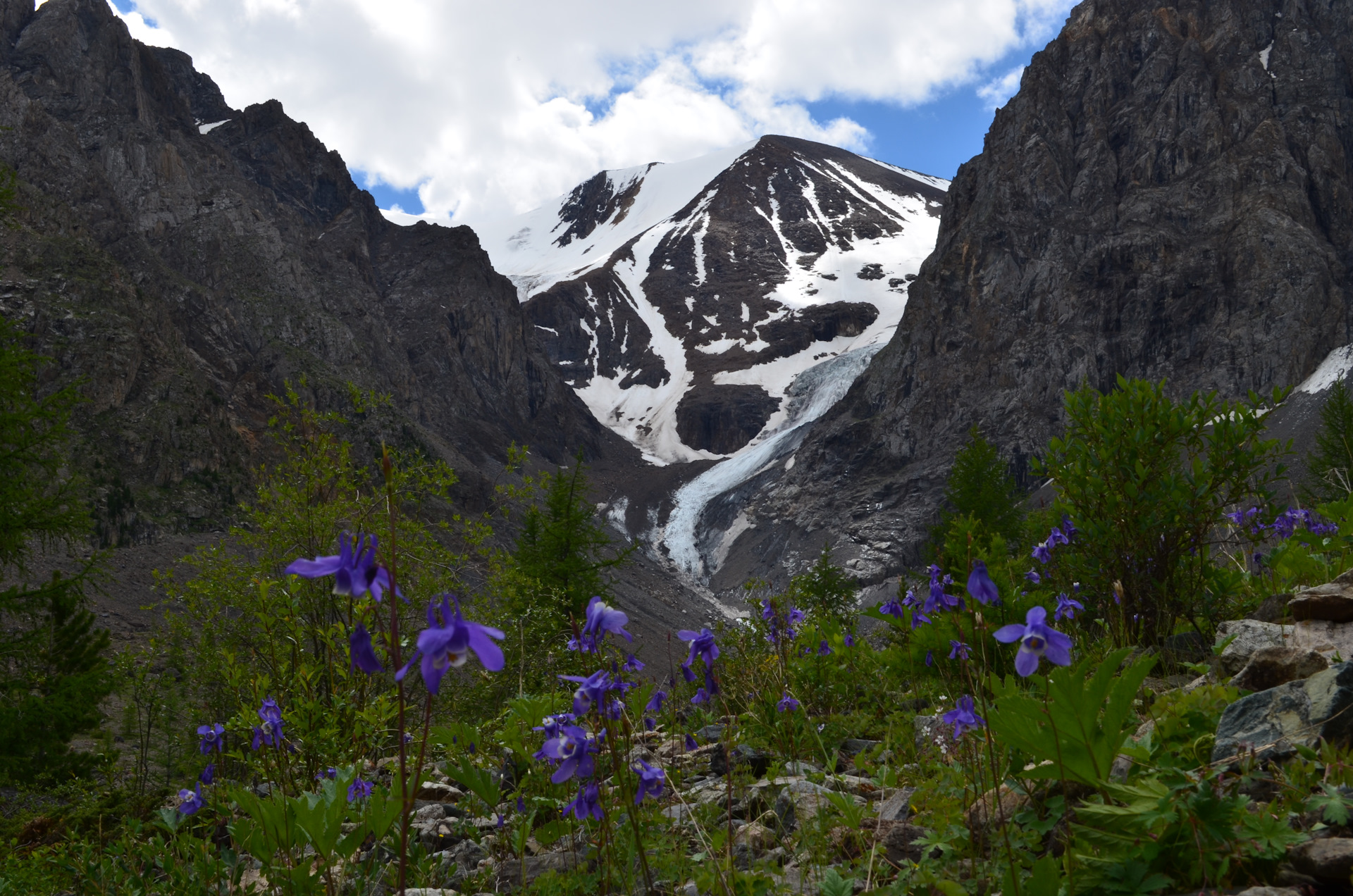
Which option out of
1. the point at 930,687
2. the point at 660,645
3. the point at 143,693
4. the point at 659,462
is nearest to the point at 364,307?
the point at 659,462

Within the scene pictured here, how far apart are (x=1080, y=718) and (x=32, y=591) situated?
12.4 metres

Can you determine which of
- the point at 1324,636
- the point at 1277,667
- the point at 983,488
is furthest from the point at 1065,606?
the point at 983,488

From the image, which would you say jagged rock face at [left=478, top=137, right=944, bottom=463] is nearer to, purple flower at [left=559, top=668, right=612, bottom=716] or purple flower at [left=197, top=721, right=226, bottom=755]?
purple flower at [left=197, top=721, right=226, bottom=755]

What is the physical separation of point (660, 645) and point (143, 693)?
3976cm

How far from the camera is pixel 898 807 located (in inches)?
120

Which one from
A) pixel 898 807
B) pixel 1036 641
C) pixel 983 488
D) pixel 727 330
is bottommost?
pixel 898 807

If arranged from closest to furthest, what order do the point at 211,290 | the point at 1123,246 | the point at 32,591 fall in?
the point at 32,591
the point at 211,290
the point at 1123,246

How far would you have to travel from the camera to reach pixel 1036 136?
285 ft

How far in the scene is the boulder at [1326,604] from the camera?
3.52m

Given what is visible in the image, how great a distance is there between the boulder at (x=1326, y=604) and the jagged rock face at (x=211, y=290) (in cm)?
4459

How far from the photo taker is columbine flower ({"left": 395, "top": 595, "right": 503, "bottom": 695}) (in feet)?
A: 4.57

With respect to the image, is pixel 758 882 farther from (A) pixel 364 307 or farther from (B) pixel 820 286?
(B) pixel 820 286

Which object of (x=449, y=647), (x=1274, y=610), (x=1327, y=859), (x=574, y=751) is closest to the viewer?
(x=449, y=647)

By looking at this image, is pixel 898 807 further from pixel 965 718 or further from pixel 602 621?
pixel 602 621
